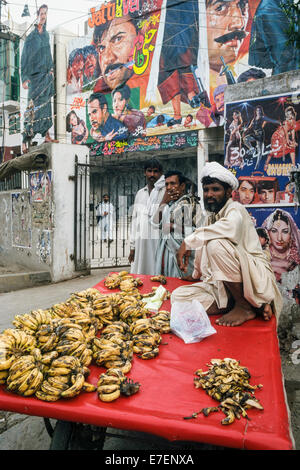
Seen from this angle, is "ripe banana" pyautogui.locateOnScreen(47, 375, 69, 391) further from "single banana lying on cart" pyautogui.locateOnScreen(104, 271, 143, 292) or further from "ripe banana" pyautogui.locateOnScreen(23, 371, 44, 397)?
"single banana lying on cart" pyautogui.locateOnScreen(104, 271, 143, 292)

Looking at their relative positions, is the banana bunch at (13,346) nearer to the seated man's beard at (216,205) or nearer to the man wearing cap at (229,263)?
the man wearing cap at (229,263)

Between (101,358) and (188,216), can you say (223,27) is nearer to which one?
(188,216)

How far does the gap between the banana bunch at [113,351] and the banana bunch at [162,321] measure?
28 cm

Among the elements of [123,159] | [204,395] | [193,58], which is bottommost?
[204,395]

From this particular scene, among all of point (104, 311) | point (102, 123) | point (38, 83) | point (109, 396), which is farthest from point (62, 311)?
point (38, 83)

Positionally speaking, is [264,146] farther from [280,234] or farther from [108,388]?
[108,388]

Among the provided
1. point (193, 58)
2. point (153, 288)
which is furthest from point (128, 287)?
point (193, 58)

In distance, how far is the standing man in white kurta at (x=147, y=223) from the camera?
4.75 m

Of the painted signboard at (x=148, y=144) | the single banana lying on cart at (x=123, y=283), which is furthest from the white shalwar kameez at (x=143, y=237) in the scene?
the painted signboard at (x=148, y=144)

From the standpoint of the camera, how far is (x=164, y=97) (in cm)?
1374

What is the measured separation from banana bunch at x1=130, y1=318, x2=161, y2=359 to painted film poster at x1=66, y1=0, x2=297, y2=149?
36.8 ft

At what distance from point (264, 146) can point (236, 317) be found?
258 centimetres
